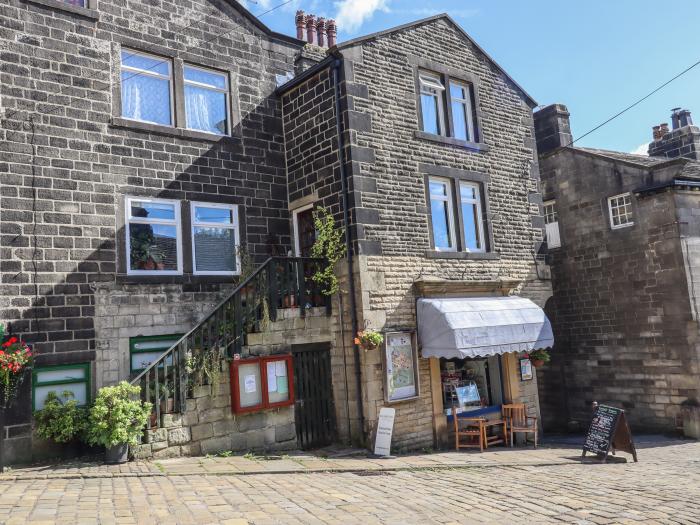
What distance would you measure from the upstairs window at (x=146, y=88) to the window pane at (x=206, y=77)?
0.45 metres

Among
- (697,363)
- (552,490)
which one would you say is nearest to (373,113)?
(552,490)

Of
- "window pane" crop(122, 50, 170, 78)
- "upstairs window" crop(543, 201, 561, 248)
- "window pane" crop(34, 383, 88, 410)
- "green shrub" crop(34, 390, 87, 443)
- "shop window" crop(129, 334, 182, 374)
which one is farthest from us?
"upstairs window" crop(543, 201, 561, 248)

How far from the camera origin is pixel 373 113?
1286 cm

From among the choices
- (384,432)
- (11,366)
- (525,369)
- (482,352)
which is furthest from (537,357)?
(11,366)

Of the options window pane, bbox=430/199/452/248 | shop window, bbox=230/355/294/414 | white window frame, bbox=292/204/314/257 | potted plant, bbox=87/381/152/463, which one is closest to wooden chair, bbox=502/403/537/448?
window pane, bbox=430/199/452/248

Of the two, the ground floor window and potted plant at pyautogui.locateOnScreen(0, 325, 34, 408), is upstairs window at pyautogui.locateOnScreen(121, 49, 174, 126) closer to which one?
potted plant at pyautogui.locateOnScreen(0, 325, 34, 408)

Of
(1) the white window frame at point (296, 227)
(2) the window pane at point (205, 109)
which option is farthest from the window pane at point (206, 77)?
(1) the white window frame at point (296, 227)

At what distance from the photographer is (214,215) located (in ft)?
41.5

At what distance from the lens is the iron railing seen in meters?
9.72

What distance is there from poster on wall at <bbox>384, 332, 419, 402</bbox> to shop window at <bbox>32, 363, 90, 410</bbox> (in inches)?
218

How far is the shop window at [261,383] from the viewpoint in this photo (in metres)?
10.5

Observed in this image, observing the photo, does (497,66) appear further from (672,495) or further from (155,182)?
(672,495)

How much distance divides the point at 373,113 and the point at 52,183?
646 centimetres

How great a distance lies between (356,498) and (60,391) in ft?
18.4
